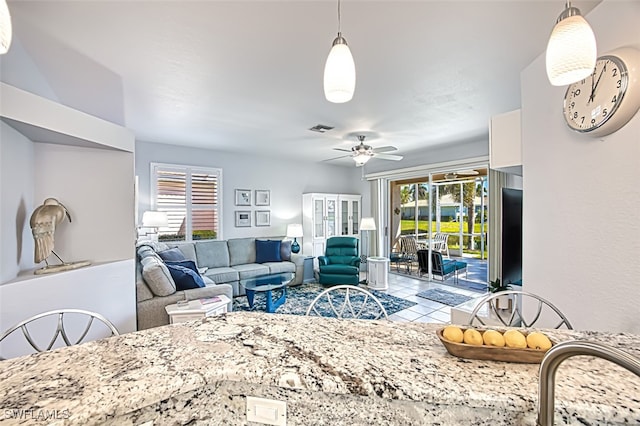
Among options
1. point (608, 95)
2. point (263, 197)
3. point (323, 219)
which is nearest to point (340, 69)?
point (608, 95)

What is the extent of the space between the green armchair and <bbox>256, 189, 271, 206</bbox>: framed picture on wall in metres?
1.61

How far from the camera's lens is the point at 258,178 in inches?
242

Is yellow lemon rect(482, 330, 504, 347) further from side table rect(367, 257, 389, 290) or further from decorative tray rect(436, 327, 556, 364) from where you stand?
side table rect(367, 257, 389, 290)

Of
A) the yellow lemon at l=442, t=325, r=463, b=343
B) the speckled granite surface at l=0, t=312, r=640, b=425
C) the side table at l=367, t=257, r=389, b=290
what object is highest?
the yellow lemon at l=442, t=325, r=463, b=343

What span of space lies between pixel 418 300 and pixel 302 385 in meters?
4.44

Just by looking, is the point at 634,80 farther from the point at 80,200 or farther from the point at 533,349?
the point at 80,200

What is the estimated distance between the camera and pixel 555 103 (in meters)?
1.83

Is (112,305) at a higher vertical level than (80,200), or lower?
lower

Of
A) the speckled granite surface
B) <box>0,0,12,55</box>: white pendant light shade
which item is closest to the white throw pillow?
the speckled granite surface

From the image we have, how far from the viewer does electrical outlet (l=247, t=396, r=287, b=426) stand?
79 cm

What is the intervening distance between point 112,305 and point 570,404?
2.96 meters

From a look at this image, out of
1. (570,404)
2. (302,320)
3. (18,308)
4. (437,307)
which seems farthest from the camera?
(437,307)

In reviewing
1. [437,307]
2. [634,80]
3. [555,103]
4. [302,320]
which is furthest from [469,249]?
[302,320]

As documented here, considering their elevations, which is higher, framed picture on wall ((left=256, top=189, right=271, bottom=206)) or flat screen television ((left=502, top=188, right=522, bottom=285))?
framed picture on wall ((left=256, top=189, right=271, bottom=206))
